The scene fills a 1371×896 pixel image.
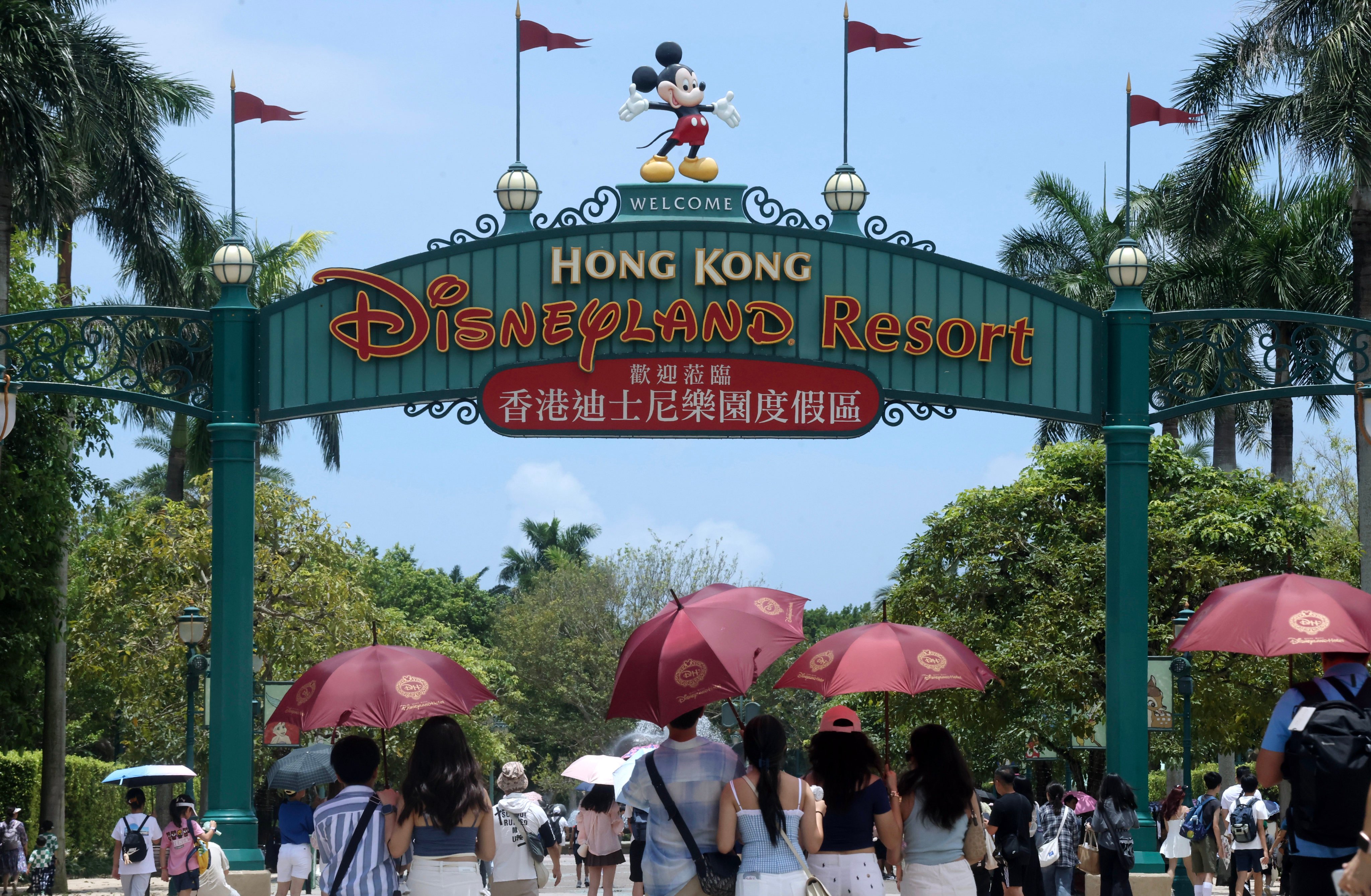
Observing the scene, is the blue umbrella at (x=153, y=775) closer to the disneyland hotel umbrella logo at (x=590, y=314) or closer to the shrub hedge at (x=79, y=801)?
the disneyland hotel umbrella logo at (x=590, y=314)

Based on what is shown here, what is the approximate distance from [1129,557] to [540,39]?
285 inches

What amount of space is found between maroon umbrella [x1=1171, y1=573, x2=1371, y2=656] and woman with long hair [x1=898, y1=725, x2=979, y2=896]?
1.38 m

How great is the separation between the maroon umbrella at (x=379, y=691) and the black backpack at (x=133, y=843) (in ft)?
26.9

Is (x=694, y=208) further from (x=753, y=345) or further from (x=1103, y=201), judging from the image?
(x=1103, y=201)

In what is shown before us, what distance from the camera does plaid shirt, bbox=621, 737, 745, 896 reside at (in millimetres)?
8289

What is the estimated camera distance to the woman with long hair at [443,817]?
26.6 feet

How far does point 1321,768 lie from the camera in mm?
6973

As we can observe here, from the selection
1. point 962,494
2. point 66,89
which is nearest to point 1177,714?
point 962,494

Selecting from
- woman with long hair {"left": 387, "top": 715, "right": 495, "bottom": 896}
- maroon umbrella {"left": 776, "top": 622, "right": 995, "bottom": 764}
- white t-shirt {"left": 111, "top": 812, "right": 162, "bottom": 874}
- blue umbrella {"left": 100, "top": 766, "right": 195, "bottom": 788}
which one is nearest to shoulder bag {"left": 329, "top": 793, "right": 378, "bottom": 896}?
woman with long hair {"left": 387, "top": 715, "right": 495, "bottom": 896}

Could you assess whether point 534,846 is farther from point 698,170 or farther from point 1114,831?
point 698,170

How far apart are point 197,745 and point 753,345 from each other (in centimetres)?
2130

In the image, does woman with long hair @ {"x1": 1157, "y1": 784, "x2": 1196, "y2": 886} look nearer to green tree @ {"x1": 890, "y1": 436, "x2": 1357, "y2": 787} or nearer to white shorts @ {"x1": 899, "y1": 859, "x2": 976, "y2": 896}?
white shorts @ {"x1": 899, "y1": 859, "x2": 976, "y2": 896}

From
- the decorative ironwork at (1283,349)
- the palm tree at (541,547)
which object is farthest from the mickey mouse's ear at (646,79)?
the palm tree at (541,547)

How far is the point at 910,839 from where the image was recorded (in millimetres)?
9188
